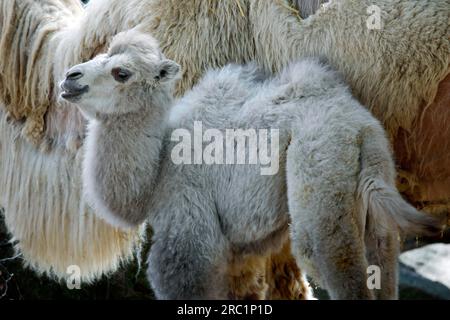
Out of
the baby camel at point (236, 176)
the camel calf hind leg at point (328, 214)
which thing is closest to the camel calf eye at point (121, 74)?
the baby camel at point (236, 176)

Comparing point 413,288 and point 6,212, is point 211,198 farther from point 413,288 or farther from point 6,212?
point 413,288

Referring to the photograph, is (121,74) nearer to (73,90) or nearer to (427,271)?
(73,90)

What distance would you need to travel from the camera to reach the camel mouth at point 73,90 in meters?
3.78

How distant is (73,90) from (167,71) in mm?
406

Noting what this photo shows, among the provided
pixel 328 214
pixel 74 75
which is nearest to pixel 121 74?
pixel 74 75

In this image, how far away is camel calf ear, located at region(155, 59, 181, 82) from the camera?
153 inches

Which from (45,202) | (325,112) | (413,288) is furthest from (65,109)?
(413,288)

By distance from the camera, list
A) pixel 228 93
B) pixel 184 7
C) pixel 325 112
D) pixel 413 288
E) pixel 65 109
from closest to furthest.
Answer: pixel 325 112 → pixel 228 93 → pixel 184 7 → pixel 65 109 → pixel 413 288

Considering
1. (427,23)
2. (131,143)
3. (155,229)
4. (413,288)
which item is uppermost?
(427,23)

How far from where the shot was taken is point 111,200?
388 cm

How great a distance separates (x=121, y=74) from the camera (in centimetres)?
383

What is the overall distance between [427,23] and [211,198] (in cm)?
124

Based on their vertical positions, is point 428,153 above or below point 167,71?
below

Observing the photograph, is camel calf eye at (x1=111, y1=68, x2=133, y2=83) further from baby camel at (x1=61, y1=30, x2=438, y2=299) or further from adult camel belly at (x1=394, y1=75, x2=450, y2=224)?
adult camel belly at (x1=394, y1=75, x2=450, y2=224)
